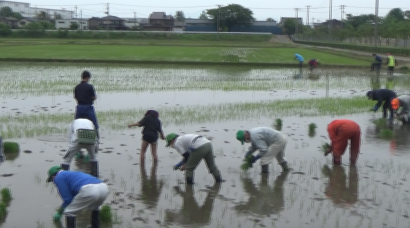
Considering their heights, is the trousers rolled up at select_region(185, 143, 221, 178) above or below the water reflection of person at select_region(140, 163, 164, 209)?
above

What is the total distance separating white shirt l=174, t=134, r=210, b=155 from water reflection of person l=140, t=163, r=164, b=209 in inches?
29.1

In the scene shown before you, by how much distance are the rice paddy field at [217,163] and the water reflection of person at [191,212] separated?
1cm

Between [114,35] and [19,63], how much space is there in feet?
144

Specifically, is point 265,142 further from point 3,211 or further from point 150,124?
point 3,211

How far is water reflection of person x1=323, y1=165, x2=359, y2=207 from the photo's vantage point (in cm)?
803

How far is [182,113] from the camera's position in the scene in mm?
16000

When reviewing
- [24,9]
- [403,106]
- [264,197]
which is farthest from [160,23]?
[264,197]

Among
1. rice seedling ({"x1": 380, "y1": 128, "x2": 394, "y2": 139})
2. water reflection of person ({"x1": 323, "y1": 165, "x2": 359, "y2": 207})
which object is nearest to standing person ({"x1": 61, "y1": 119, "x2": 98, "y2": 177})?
water reflection of person ({"x1": 323, "y1": 165, "x2": 359, "y2": 207})

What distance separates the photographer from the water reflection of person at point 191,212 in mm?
7043

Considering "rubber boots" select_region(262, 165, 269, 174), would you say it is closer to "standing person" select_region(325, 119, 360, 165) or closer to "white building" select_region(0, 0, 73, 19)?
"standing person" select_region(325, 119, 360, 165)

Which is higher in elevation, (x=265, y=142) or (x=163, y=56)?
(x=163, y=56)

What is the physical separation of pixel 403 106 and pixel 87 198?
1092 centimetres

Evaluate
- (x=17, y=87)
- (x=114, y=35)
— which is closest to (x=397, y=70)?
(x=17, y=87)

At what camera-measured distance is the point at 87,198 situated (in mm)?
6074
